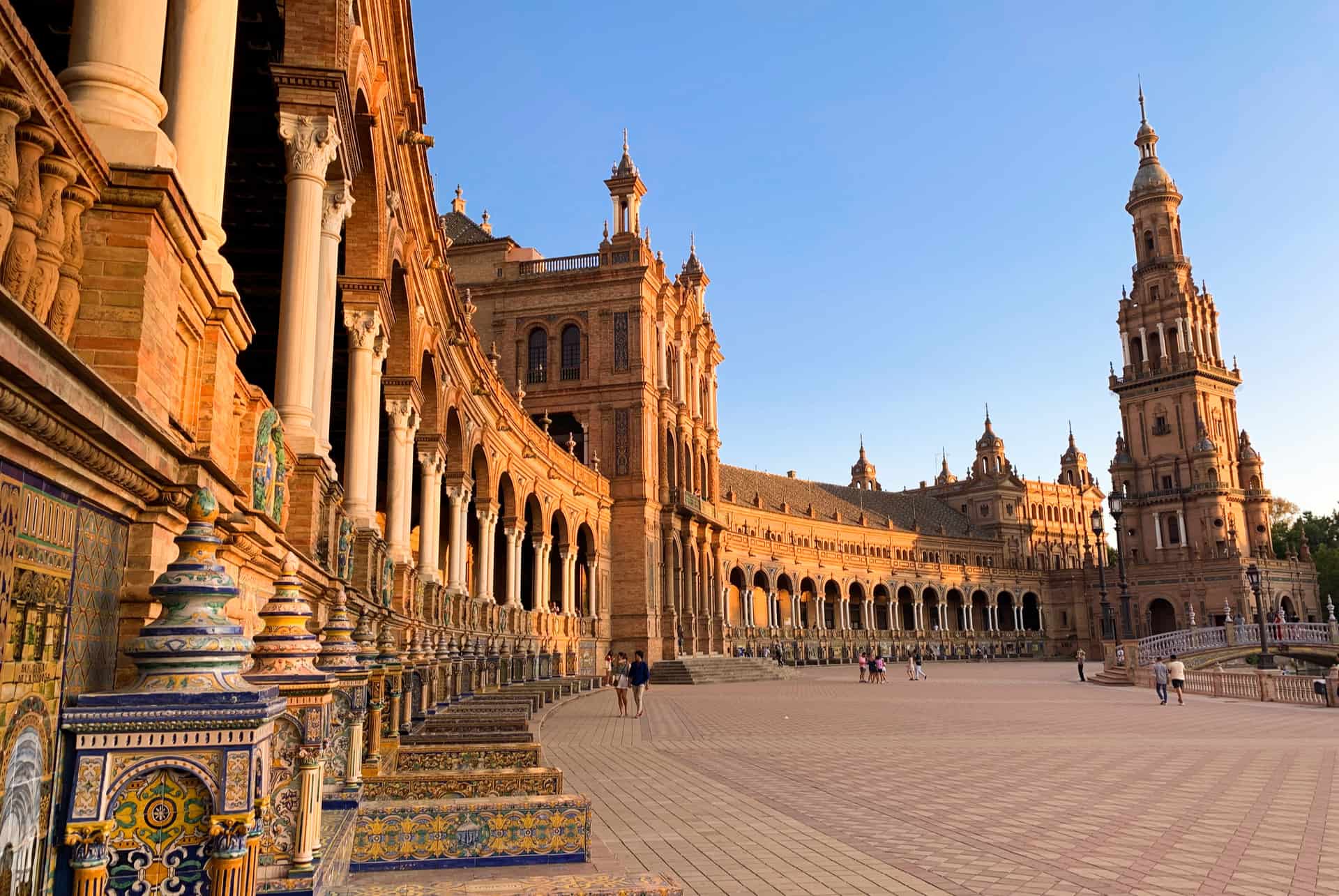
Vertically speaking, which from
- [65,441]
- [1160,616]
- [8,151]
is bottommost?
[65,441]

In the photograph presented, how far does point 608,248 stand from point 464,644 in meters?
28.5

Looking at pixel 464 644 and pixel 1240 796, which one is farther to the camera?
pixel 464 644

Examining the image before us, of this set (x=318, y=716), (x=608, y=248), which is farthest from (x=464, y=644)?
(x=608, y=248)

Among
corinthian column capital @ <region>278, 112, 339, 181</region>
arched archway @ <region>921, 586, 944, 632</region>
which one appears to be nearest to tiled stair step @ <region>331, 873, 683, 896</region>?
corinthian column capital @ <region>278, 112, 339, 181</region>

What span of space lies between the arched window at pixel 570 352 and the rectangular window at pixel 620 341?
1935 mm

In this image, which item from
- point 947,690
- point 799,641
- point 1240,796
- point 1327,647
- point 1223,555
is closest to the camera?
point 1240,796

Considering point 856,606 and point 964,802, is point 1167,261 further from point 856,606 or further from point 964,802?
point 964,802

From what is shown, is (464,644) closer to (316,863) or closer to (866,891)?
(866,891)

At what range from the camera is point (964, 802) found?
986cm

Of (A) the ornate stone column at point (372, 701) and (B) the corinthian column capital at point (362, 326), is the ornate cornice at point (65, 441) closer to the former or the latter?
(A) the ornate stone column at point (372, 701)

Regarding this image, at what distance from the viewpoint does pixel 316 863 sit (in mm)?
4004

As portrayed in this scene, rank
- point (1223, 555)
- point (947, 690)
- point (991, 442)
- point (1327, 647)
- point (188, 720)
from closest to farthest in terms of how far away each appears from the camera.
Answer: point (188, 720), point (947, 690), point (1327, 647), point (1223, 555), point (991, 442)

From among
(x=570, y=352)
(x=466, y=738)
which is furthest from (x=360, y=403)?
(x=570, y=352)

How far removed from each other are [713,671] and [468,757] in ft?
119
